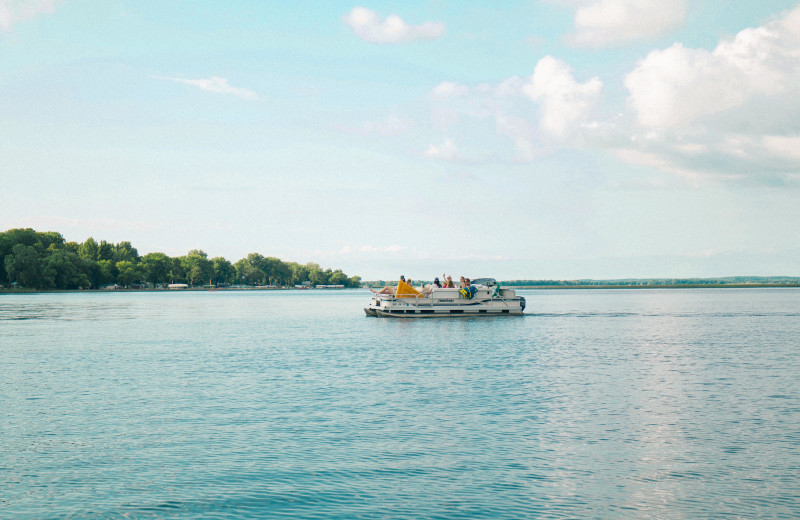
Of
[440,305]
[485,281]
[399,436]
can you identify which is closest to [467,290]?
[440,305]

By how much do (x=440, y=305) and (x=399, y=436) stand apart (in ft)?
188

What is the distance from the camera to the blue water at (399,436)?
13.2m

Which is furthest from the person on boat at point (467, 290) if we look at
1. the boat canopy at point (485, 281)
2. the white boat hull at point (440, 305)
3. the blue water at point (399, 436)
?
the blue water at point (399, 436)

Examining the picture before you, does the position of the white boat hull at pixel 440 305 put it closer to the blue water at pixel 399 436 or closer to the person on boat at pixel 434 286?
the person on boat at pixel 434 286

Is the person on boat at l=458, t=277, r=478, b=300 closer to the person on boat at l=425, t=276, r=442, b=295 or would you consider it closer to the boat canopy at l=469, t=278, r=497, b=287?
the person on boat at l=425, t=276, r=442, b=295

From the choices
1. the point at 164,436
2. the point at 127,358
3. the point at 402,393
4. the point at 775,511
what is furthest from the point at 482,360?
the point at 775,511

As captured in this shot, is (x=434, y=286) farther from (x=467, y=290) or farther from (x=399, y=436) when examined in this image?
(x=399, y=436)

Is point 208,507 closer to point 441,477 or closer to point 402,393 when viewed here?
point 441,477

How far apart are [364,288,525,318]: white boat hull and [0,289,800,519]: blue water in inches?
1367

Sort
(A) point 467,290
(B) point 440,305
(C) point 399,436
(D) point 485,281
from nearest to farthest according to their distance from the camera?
(C) point 399,436 < (A) point 467,290 < (B) point 440,305 < (D) point 485,281

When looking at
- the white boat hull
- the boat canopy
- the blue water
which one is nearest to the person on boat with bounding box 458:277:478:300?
the white boat hull

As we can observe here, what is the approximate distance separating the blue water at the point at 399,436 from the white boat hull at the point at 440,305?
114 feet

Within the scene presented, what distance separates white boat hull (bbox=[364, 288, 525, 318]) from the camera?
75.2m

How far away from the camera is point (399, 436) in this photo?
1872 centimetres
